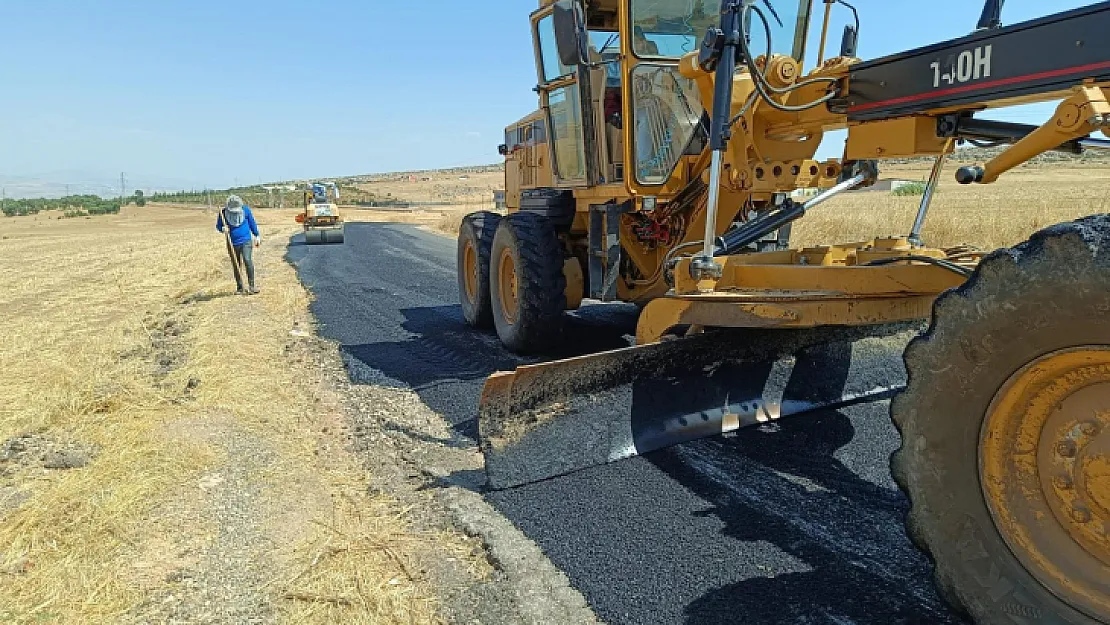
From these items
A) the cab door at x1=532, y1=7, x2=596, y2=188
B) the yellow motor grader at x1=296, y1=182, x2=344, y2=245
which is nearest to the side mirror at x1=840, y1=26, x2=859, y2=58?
the cab door at x1=532, y1=7, x2=596, y2=188

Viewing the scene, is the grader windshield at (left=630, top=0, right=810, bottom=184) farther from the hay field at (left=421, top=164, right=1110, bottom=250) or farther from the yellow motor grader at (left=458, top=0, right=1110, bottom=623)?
the hay field at (left=421, top=164, right=1110, bottom=250)

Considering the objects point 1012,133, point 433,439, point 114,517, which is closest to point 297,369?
point 433,439

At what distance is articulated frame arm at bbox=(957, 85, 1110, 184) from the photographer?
8.75 ft

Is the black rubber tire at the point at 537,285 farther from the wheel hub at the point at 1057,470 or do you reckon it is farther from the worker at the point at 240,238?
the worker at the point at 240,238

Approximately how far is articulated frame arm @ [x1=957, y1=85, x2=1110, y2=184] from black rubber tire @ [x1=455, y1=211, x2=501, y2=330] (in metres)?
5.18

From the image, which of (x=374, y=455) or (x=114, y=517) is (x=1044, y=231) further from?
(x=114, y=517)

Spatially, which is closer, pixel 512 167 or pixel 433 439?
pixel 433 439

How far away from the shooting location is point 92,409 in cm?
539

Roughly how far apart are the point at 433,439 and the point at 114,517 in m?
1.73

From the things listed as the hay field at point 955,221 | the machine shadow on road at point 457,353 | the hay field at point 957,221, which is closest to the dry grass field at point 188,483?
the machine shadow on road at point 457,353

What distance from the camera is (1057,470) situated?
7.07ft

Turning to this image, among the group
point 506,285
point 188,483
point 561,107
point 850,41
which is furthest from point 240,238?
point 850,41

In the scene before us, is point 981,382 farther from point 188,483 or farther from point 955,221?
point 955,221

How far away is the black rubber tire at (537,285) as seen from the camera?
6.46 m
